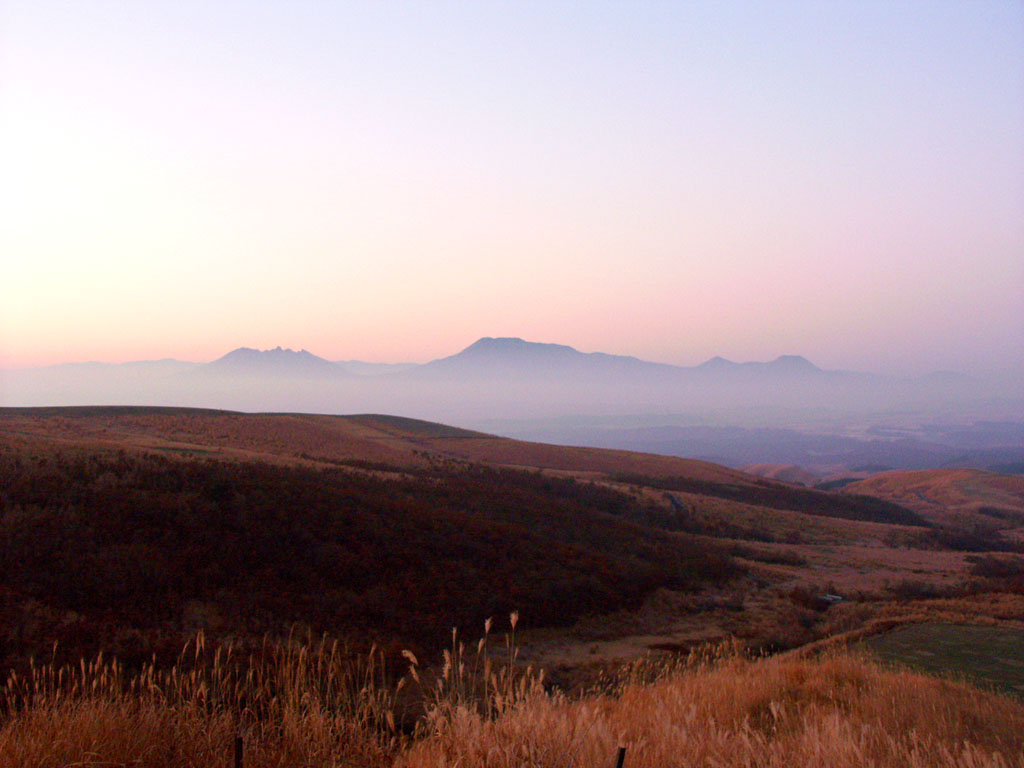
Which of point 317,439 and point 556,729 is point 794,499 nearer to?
point 317,439

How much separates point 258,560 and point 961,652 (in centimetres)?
1340

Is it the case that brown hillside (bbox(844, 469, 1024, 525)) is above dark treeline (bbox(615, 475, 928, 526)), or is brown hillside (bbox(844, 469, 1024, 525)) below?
below

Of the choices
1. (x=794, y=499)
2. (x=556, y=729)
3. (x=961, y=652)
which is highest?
(x=556, y=729)

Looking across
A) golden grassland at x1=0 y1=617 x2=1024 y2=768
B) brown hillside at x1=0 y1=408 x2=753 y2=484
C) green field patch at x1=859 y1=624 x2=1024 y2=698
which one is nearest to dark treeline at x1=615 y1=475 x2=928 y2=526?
brown hillside at x1=0 y1=408 x2=753 y2=484

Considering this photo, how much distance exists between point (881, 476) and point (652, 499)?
5786cm

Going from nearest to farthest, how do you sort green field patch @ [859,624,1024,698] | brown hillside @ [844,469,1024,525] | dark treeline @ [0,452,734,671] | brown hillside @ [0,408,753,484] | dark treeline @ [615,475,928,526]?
green field patch @ [859,624,1024,698] → dark treeline @ [0,452,734,671] → brown hillside @ [0,408,753,484] → dark treeline @ [615,475,928,526] → brown hillside @ [844,469,1024,525]

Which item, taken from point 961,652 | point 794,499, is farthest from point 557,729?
point 794,499

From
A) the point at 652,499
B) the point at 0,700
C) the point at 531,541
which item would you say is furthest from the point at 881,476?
the point at 0,700

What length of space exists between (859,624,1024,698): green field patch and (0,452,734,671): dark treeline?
5.85 meters

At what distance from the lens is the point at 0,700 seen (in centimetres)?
582

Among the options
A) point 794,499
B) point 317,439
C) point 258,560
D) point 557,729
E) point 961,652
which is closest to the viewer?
point 557,729

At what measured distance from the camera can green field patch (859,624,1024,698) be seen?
345 inches

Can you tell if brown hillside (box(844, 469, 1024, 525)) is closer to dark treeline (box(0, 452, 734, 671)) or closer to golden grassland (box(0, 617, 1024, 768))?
dark treeline (box(0, 452, 734, 671))

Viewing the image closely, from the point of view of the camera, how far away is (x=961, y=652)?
1055 cm
